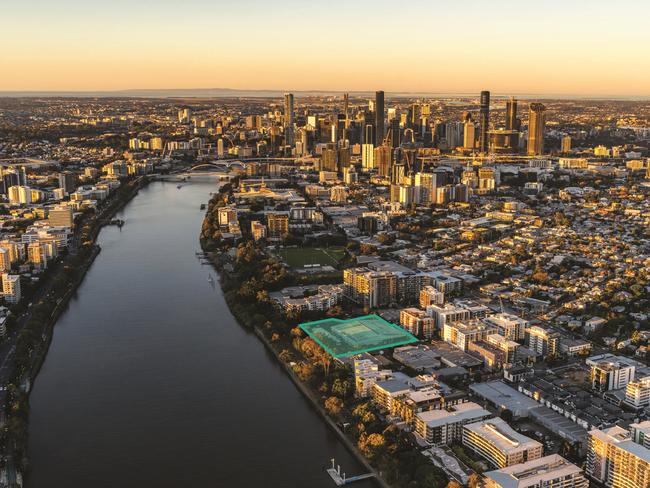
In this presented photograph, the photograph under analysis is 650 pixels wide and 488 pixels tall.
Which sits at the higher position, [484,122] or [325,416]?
[484,122]

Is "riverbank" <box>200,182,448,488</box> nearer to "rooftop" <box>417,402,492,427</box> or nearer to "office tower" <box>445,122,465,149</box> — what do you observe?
"rooftop" <box>417,402,492,427</box>

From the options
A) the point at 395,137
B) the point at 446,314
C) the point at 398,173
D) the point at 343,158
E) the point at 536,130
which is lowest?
the point at 446,314

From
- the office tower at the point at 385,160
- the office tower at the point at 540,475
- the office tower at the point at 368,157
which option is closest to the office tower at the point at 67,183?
the office tower at the point at 385,160

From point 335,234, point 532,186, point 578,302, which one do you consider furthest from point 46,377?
point 532,186

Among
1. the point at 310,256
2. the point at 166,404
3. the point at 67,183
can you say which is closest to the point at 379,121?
the point at 67,183

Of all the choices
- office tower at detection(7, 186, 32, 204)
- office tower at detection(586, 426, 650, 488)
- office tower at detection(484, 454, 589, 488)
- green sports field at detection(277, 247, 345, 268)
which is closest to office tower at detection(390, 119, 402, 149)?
office tower at detection(7, 186, 32, 204)

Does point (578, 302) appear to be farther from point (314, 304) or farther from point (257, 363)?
point (257, 363)

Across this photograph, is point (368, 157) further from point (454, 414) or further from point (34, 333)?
point (454, 414)
